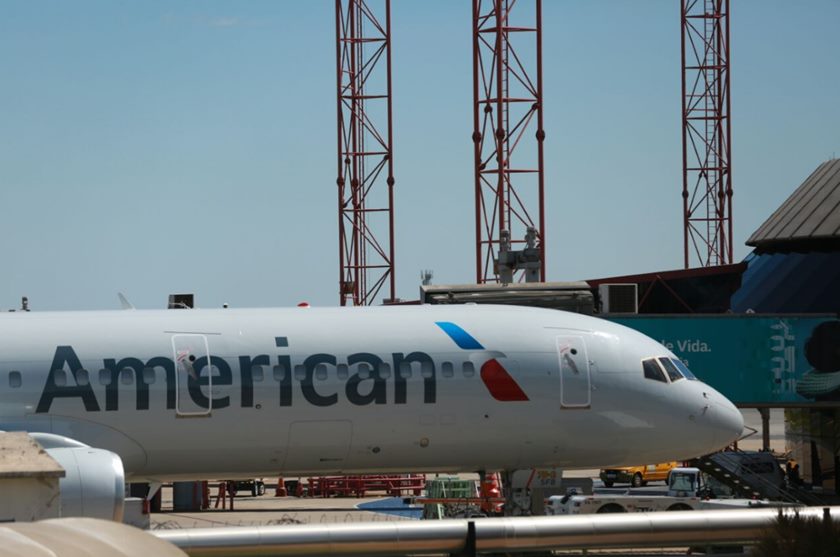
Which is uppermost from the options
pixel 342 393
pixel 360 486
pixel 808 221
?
pixel 808 221

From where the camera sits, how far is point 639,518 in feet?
Result: 63.1

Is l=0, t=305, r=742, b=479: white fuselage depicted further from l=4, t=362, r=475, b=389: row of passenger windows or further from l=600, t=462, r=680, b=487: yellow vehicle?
l=600, t=462, r=680, b=487: yellow vehicle

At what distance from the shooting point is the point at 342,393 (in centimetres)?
2658

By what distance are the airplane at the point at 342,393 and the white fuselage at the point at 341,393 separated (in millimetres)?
26

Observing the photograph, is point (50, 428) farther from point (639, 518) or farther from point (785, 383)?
point (785, 383)

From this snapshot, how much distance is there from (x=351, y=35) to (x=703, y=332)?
47.6 m

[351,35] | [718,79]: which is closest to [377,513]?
[351,35]

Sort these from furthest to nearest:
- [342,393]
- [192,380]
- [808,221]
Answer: [808,221]
[342,393]
[192,380]

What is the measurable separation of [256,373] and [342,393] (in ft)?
5.37

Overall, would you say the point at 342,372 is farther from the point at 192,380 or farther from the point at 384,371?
the point at 192,380

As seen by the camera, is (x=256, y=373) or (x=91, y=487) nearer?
(x=91, y=487)

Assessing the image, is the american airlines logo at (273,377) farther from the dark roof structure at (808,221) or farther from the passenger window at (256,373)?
the dark roof structure at (808,221)

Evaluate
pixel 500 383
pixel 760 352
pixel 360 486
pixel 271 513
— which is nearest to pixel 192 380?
pixel 500 383

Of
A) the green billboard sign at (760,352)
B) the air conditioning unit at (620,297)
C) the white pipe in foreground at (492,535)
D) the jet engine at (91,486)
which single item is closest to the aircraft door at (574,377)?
the white pipe in foreground at (492,535)
